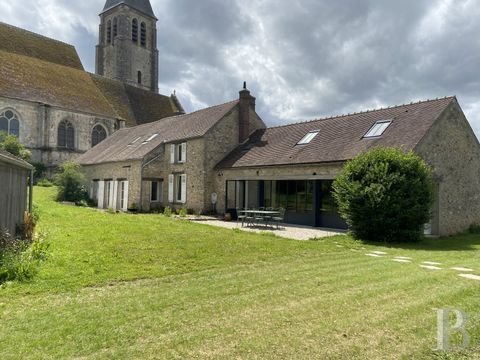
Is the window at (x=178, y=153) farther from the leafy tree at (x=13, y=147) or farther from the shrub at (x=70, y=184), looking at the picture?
the leafy tree at (x=13, y=147)

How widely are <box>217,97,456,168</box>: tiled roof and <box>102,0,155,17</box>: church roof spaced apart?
39.8 meters

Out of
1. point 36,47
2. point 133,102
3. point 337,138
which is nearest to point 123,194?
point 337,138

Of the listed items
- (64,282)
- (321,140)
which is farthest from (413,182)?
(64,282)

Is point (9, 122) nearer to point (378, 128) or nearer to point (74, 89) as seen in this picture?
point (74, 89)

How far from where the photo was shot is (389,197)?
10.9 metres

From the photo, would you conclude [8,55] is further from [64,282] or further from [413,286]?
[413,286]

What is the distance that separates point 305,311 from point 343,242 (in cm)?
681

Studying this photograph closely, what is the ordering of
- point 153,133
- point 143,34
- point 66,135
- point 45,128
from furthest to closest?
1. point 143,34
2. point 66,135
3. point 45,128
4. point 153,133

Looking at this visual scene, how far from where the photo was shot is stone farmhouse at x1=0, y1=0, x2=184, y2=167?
Result: 32.5 meters

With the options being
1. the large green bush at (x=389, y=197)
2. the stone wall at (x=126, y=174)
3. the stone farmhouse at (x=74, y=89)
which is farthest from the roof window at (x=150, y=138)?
the large green bush at (x=389, y=197)

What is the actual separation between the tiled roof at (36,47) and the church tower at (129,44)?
6885 mm

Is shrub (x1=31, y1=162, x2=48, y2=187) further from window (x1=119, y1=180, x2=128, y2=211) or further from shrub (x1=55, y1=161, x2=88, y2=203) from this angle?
window (x1=119, y1=180, x2=128, y2=211)

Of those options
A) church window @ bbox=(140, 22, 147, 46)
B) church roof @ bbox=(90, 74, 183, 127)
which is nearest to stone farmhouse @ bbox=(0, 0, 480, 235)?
church roof @ bbox=(90, 74, 183, 127)

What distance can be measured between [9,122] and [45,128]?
2.86m
